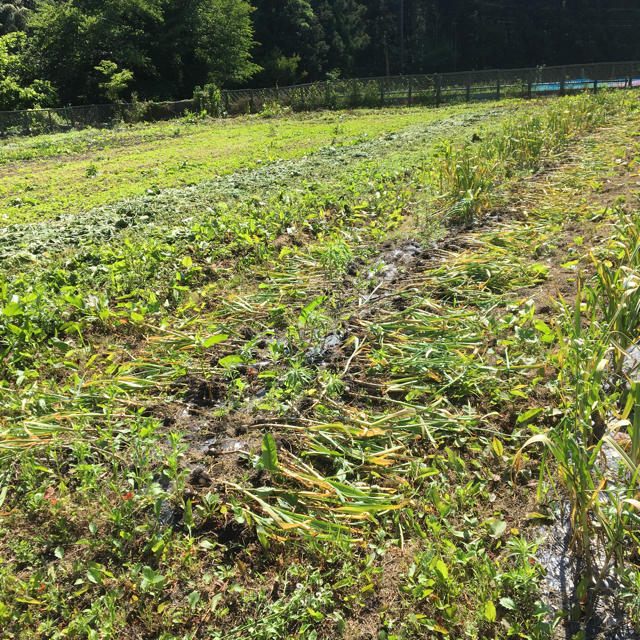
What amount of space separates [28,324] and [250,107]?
918 inches

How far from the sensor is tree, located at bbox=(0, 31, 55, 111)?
2473cm

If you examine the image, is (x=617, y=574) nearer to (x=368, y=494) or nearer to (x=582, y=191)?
(x=368, y=494)

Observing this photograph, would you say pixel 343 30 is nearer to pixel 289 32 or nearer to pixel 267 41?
pixel 289 32

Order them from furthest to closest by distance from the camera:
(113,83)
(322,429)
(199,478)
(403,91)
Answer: (403,91) → (113,83) → (322,429) → (199,478)

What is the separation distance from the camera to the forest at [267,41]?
2852cm

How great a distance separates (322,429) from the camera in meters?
2.41

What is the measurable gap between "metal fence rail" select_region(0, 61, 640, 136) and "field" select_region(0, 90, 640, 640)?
2110 centimetres

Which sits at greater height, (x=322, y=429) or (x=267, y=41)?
(x=267, y=41)

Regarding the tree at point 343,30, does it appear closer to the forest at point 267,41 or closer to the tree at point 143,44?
the forest at point 267,41

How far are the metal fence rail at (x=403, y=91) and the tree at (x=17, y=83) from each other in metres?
4.03

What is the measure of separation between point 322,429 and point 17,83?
3293cm

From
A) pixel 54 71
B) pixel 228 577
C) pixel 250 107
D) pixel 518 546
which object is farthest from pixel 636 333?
pixel 54 71

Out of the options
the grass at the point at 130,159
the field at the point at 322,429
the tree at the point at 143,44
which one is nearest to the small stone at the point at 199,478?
the field at the point at 322,429

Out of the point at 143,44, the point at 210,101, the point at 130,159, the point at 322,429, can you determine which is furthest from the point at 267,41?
the point at 322,429
